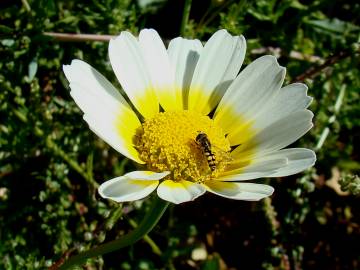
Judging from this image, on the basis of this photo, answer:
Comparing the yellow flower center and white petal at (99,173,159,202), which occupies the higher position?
white petal at (99,173,159,202)

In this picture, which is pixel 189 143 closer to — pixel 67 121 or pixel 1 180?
pixel 67 121

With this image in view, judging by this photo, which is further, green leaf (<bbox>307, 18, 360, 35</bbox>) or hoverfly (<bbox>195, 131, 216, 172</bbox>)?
green leaf (<bbox>307, 18, 360, 35</bbox>)

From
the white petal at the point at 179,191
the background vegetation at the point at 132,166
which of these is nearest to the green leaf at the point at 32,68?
the background vegetation at the point at 132,166

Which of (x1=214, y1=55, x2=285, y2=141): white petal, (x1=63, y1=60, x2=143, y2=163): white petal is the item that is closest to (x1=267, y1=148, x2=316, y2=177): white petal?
(x1=214, y1=55, x2=285, y2=141): white petal

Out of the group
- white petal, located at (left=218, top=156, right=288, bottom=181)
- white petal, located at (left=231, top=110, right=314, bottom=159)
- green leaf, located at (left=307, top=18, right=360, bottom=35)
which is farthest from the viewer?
green leaf, located at (left=307, top=18, right=360, bottom=35)

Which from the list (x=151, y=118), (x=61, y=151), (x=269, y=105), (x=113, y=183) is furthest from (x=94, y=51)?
(x=113, y=183)

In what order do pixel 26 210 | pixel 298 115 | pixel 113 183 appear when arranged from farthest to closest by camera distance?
1. pixel 26 210
2. pixel 298 115
3. pixel 113 183

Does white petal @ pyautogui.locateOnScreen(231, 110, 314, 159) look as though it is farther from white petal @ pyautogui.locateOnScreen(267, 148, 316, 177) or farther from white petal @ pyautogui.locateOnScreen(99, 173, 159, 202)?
white petal @ pyautogui.locateOnScreen(99, 173, 159, 202)

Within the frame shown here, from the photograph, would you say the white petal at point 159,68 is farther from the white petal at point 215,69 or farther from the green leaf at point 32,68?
the green leaf at point 32,68
